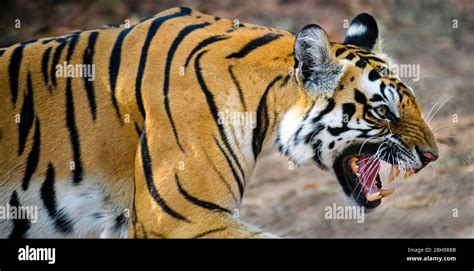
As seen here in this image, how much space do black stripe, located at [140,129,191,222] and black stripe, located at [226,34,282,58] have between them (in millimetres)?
547

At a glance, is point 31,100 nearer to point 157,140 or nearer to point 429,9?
point 157,140

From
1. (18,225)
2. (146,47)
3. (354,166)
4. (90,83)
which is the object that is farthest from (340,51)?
(18,225)

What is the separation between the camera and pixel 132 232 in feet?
13.0

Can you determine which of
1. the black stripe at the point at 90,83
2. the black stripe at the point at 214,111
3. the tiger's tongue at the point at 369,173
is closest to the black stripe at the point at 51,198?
the black stripe at the point at 90,83

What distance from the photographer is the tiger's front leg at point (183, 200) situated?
3859 mm

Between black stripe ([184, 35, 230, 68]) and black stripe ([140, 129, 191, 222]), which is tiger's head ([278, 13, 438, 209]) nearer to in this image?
black stripe ([184, 35, 230, 68])

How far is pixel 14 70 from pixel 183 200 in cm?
102

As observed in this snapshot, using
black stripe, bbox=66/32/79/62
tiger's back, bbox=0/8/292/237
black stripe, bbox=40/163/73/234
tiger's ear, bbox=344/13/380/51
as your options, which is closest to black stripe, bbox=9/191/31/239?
tiger's back, bbox=0/8/292/237

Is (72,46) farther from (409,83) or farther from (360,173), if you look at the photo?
(409,83)

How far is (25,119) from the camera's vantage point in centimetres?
411

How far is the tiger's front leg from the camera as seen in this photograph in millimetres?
3859
